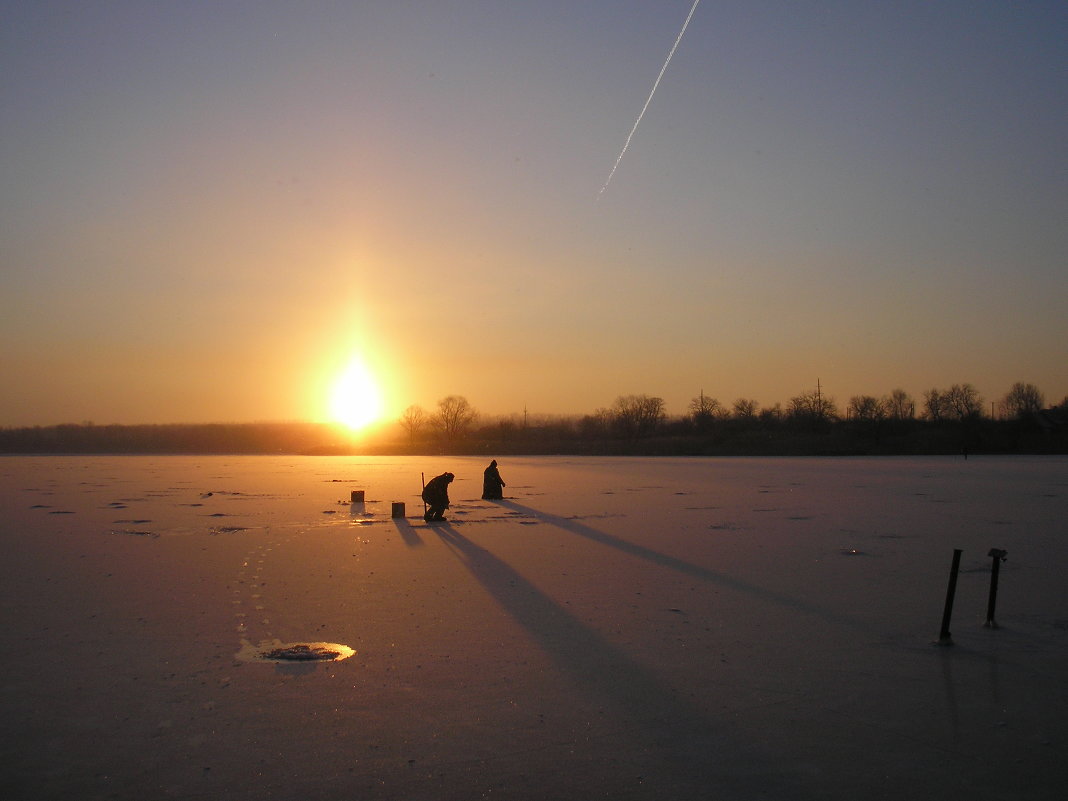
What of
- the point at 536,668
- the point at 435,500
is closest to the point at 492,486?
the point at 435,500

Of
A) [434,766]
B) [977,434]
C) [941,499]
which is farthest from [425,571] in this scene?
[977,434]

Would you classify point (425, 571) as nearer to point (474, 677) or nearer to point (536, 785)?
point (474, 677)

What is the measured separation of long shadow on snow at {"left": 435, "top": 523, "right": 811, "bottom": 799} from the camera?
198 inches

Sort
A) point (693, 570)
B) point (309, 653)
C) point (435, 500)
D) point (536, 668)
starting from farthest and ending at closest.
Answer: point (435, 500) → point (693, 570) → point (309, 653) → point (536, 668)

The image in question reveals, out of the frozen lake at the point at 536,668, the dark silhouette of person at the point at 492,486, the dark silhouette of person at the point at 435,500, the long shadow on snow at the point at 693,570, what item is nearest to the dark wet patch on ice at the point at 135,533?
the frozen lake at the point at 536,668

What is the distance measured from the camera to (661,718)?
6.08m

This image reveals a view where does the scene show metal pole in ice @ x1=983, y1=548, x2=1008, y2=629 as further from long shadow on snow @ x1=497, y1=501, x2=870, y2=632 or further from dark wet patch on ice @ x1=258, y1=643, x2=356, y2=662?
dark wet patch on ice @ x1=258, y1=643, x2=356, y2=662

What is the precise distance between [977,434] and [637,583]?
9847 centimetres

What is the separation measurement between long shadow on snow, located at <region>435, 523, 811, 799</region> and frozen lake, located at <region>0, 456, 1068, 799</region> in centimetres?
3

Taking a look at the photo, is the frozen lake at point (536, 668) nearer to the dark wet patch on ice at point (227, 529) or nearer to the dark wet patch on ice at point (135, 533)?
the dark wet patch on ice at point (135, 533)

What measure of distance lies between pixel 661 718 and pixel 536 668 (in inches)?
62.2

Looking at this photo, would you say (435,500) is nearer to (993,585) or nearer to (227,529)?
(227,529)

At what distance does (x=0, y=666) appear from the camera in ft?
24.1

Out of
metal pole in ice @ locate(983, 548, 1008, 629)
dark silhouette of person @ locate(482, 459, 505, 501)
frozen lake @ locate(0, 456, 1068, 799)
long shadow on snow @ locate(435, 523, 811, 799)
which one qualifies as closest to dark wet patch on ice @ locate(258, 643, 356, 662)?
frozen lake @ locate(0, 456, 1068, 799)
